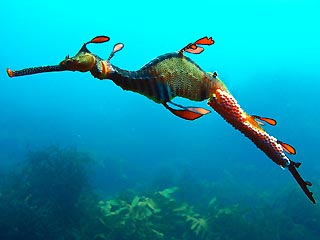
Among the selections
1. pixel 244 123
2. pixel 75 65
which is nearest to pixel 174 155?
pixel 244 123

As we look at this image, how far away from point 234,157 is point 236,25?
8735 centimetres

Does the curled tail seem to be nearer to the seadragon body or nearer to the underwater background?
the seadragon body

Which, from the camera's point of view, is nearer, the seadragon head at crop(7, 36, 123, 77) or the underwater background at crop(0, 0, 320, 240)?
the seadragon head at crop(7, 36, 123, 77)

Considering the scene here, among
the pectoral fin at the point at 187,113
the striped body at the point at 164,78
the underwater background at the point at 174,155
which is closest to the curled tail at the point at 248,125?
the striped body at the point at 164,78

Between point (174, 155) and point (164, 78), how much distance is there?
2990 cm

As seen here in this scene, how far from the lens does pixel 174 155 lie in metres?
31.1

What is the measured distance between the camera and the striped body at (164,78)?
139 centimetres

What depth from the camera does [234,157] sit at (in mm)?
29609

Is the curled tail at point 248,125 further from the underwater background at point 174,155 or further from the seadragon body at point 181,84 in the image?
the underwater background at point 174,155

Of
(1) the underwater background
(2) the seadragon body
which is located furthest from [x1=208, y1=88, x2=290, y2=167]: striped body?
(1) the underwater background

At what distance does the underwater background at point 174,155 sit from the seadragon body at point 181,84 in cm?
18

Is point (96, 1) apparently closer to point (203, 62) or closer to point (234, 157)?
point (203, 62)

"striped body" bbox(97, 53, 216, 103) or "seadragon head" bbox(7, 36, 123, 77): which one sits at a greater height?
"striped body" bbox(97, 53, 216, 103)

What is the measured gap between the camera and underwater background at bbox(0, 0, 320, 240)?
10453mm
